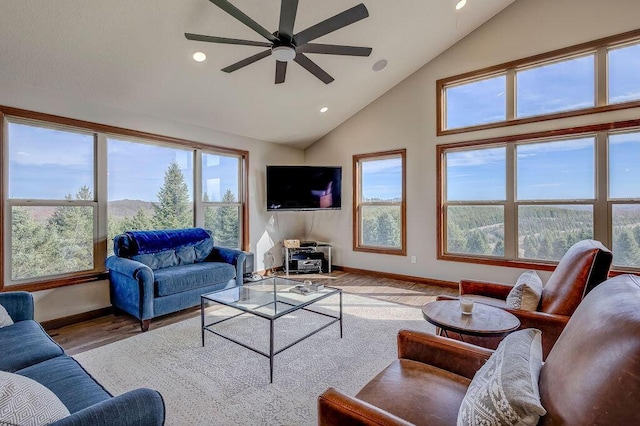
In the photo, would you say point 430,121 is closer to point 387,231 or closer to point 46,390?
point 387,231

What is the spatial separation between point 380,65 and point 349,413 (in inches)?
180

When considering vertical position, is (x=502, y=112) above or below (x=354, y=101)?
below

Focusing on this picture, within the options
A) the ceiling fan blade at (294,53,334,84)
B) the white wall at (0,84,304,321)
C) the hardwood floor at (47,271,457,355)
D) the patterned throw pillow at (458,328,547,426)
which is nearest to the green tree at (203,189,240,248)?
the white wall at (0,84,304,321)

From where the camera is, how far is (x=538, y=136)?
4.11 metres

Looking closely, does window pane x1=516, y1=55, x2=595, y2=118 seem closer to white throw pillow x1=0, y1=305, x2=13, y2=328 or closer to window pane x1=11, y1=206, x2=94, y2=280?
white throw pillow x1=0, y1=305, x2=13, y2=328

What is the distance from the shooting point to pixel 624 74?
12.1ft

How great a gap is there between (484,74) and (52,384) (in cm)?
551

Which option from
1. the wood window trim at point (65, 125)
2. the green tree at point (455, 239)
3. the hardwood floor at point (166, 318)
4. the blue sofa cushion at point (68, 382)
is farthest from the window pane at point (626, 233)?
the wood window trim at point (65, 125)

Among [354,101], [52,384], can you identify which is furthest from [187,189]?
[52,384]

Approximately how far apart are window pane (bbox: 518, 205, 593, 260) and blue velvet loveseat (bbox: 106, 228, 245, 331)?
156 inches

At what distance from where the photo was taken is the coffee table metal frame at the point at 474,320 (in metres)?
1.83

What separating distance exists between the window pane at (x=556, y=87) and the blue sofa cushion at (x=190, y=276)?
452 centimetres

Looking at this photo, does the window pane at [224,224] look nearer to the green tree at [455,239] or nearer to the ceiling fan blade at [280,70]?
the ceiling fan blade at [280,70]

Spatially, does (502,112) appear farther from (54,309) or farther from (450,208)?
(54,309)
